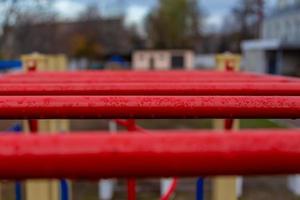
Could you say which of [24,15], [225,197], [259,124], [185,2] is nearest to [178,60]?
[24,15]

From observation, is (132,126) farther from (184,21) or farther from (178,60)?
(184,21)

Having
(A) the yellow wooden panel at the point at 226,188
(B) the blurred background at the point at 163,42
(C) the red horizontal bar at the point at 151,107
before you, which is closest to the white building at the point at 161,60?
(B) the blurred background at the point at 163,42

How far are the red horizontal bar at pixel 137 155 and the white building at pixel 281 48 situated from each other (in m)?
19.4

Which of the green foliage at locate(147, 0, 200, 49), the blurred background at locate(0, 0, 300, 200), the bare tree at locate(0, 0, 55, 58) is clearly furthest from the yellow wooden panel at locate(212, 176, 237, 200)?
the green foliage at locate(147, 0, 200, 49)

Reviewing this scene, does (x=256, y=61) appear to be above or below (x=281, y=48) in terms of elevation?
below

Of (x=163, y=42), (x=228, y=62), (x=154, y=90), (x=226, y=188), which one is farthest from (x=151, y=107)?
(x=163, y=42)

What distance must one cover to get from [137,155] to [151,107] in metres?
0.30

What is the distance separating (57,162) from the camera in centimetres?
39

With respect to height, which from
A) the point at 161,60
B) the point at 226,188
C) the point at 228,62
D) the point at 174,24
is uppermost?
the point at 174,24

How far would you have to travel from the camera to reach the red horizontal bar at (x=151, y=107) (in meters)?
0.68

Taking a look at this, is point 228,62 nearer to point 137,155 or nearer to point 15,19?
point 137,155

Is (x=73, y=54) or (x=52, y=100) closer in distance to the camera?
(x=52, y=100)

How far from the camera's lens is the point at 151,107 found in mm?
690

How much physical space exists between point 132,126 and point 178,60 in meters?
22.8
